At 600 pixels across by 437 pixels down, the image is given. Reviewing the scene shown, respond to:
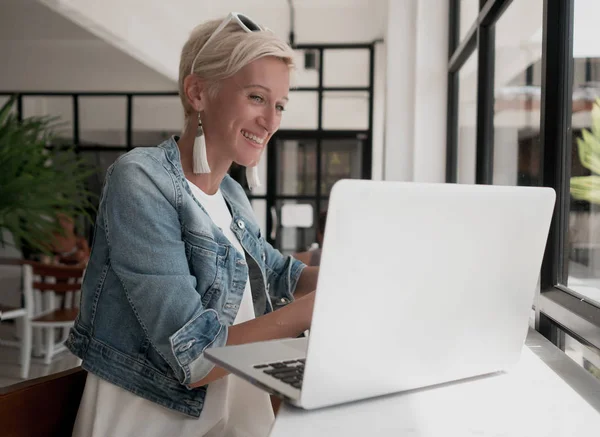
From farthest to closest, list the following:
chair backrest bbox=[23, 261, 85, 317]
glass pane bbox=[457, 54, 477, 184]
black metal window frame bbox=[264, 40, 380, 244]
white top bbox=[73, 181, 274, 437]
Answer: black metal window frame bbox=[264, 40, 380, 244] → chair backrest bbox=[23, 261, 85, 317] → glass pane bbox=[457, 54, 477, 184] → white top bbox=[73, 181, 274, 437]

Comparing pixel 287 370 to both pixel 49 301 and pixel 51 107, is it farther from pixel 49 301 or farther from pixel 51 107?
pixel 51 107

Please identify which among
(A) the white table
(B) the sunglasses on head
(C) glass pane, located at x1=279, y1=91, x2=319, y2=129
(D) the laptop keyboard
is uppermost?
(C) glass pane, located at x1=279, y1=91, x2=319, y2=129

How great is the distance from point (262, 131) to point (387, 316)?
688 mm

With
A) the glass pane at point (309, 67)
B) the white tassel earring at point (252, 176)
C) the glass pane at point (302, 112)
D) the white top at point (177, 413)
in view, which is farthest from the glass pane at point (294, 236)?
the white top at point (177, 413)

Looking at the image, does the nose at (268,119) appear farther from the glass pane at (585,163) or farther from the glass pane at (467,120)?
the glass pane at (467,120)

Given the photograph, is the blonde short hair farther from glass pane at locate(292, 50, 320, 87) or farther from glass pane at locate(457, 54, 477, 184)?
glass pane at locate(292, 50, 320, 87)

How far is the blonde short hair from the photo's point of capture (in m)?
1.28

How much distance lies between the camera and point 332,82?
26.4ft

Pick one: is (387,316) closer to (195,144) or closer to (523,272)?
(523,272)

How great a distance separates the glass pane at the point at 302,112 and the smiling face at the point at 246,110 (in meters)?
6.56

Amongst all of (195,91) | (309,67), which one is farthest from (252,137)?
(309,67)

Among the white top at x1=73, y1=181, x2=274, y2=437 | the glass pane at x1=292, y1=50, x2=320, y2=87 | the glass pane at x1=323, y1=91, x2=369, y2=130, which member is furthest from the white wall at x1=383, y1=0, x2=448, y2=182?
the glass pane at x1=292, y1=50, x2=320, y2=87

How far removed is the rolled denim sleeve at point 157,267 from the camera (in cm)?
105

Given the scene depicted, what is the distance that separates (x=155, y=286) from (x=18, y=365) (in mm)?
4683
